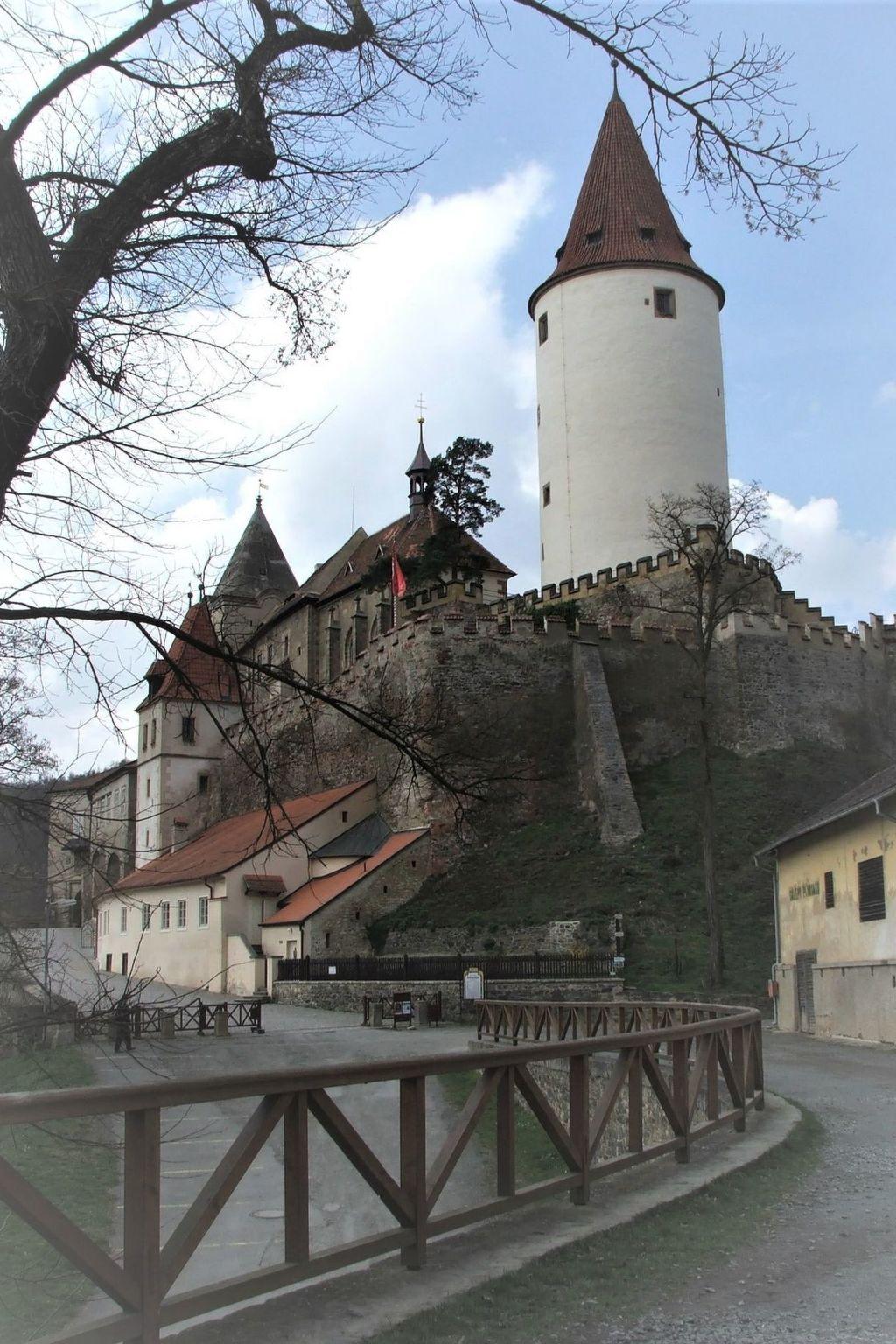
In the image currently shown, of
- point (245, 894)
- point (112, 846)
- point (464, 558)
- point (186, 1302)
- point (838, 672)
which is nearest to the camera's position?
point (186, 1302)

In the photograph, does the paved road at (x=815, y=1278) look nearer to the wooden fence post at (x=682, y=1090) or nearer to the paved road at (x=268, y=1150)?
the wooden fence post at (x=682, y=1090)

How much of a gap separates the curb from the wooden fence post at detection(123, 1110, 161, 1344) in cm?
34

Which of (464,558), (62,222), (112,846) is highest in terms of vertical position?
(464,558)

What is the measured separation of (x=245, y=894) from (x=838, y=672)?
21.4 metres

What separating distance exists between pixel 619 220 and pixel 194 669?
4939 cm

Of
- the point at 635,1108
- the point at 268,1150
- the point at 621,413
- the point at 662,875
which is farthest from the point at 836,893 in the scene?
the point at 621,413

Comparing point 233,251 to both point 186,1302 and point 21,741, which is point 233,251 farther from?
point 186,1302

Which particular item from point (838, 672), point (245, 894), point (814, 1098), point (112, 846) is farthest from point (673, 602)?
point (112, 846)

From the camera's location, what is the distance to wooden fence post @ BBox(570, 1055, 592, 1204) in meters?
7.00

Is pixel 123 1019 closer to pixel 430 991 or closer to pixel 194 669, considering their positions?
pixel 194 669

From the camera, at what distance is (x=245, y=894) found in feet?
131

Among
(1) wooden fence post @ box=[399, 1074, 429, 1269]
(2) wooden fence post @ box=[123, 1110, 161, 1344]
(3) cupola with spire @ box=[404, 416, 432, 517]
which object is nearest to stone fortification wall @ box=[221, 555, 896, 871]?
(3) cupola with spire @ box=[404, 416, 432, 517]

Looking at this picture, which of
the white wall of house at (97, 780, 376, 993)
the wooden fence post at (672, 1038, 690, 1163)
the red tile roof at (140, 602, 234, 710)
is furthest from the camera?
the white wall of house at (97, 780, 376, 993)

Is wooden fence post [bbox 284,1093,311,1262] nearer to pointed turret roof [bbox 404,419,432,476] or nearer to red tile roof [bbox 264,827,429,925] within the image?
red tile roof [bbox 264,827,429,925]
